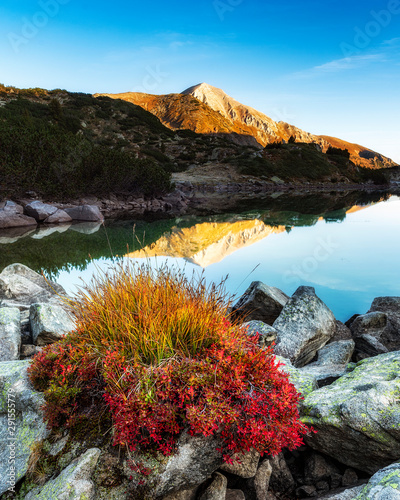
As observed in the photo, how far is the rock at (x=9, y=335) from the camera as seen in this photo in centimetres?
429

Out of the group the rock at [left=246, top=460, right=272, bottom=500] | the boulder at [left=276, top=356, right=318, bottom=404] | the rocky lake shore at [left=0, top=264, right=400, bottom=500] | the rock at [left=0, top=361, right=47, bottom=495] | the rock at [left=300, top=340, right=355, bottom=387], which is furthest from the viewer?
the rock at [left=300, top=340, right=355, bottom=387]

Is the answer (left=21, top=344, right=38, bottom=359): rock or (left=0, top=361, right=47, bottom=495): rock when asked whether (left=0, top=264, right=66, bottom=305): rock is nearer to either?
(left=21, top=344, right=38, bottom=359): rock

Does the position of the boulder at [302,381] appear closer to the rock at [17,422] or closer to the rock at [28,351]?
the rock at [17,422]

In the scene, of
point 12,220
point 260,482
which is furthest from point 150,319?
point 12,220

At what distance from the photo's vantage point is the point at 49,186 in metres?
22.7

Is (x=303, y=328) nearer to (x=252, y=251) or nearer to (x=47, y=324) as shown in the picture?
(x=47, y=324)

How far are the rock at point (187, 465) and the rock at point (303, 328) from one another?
2.76 metres

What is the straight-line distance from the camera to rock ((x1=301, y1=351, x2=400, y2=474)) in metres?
2.82

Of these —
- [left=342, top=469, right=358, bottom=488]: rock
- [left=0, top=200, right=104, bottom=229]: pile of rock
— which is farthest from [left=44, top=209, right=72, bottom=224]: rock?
[left=342, top=469, right=358, bottom=488]: rock

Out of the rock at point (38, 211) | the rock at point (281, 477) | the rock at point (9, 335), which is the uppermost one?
the rock at point (9, 335)

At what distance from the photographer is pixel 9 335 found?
14.7 feet

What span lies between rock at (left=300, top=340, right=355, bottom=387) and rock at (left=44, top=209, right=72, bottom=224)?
1848 centimetres

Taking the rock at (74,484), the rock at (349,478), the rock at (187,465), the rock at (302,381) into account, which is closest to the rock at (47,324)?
the rock at (74,484)

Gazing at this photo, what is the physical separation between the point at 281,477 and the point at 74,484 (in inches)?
74.2
